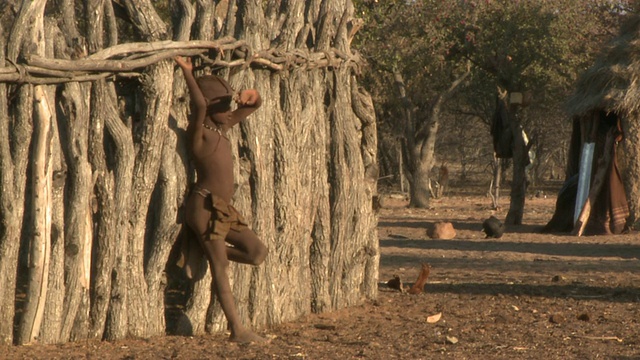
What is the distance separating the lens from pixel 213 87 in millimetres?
6090

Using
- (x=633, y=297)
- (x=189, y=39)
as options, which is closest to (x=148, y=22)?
(x=189, y=39)

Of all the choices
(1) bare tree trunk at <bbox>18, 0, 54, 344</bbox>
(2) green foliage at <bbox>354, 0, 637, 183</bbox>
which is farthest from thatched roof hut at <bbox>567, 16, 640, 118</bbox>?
(1) bare tree trunk at <bbox>18, 0, 54, 344</bbox>

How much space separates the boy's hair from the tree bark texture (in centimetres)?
13

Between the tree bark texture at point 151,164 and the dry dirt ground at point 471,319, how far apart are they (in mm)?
245

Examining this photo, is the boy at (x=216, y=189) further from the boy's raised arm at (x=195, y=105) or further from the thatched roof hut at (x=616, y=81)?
the thatched roof hut at (x=616, y=81)

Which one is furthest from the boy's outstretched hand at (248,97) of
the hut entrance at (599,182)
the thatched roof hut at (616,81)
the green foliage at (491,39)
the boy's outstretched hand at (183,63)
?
the green foliage at (491,39)

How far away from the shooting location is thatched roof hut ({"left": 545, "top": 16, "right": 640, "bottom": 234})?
1445 centimetres

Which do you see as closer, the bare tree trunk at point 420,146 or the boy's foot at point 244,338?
the boy's foot at point 244,338

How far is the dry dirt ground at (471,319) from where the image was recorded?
5906 millimetres

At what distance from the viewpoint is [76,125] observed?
563cm

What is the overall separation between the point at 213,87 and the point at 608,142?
1023 centimetres

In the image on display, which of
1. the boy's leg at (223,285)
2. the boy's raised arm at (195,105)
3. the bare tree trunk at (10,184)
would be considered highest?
the boy's raised arm at (195,105)

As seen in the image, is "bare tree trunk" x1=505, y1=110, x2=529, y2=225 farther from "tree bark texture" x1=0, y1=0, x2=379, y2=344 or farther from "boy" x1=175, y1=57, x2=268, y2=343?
"boy" x1=175, y1=57, x2=268, y2=343

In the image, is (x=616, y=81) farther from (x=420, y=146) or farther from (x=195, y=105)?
(x=195, y=105)
